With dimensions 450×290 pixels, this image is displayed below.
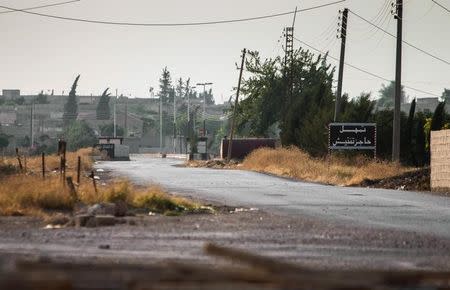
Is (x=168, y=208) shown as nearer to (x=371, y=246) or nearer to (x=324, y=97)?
(x=371, y=246)

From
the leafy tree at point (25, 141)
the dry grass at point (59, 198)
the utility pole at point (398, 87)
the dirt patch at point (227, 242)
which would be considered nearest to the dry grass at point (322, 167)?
the utility pole at point (398, 87)

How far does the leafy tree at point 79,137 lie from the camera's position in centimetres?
16912

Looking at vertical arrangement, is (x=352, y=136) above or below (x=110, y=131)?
below

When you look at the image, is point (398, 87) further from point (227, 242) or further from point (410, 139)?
point (227, 242)

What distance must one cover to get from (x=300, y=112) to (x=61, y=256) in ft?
216

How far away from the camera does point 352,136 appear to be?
5162cm

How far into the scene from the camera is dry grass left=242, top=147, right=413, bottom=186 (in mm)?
44062

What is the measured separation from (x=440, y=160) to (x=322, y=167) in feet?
49.4

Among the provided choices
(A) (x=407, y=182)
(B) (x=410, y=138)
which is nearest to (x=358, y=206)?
(A) (x=407, y=182)

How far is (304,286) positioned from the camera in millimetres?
3795

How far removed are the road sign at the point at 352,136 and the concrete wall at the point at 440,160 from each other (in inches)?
539

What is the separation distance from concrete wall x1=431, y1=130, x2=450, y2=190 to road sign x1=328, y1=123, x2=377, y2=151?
44.9 feet

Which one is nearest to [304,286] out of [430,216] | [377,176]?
[430,216]

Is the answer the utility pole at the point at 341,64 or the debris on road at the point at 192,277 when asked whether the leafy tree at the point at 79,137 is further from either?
the debris on road at the point at 192,277
